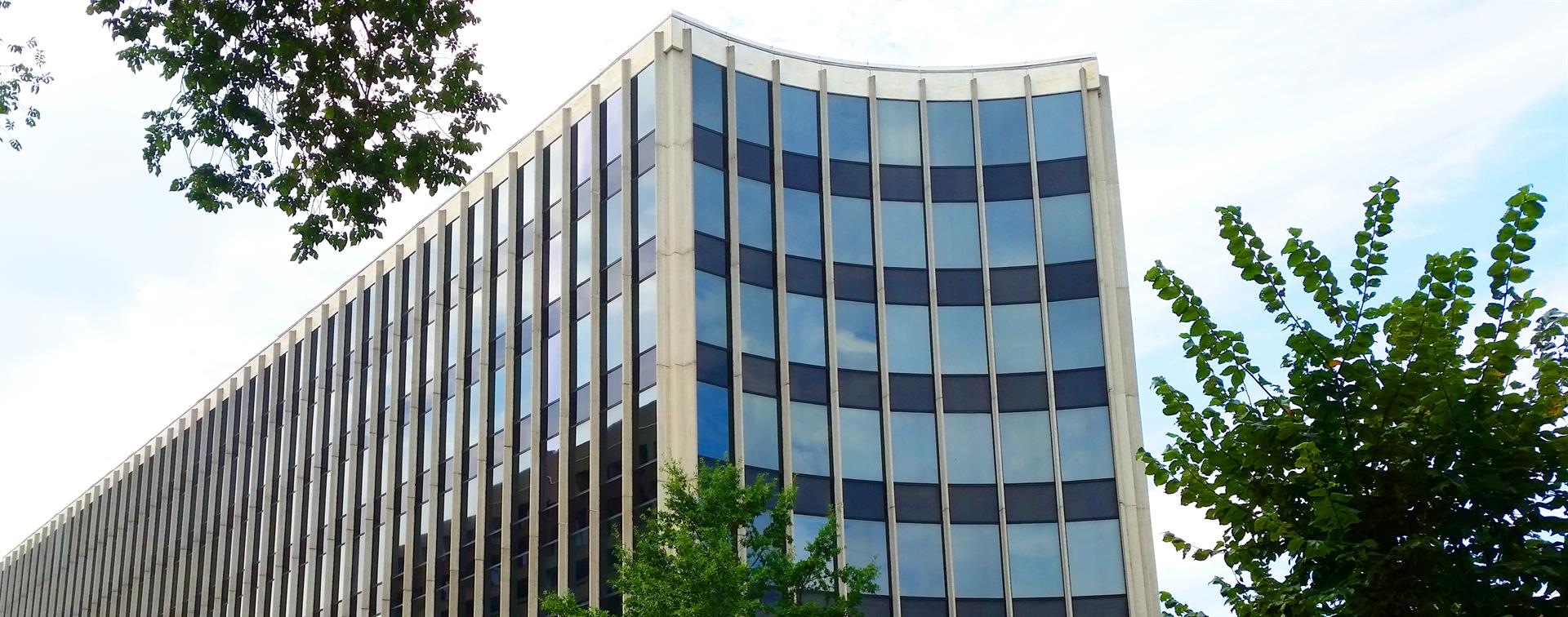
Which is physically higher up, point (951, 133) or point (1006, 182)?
point (951, 133)

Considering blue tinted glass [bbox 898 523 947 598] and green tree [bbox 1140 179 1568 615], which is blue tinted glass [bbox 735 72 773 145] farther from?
green tree [bbox 1140 179 1568 615]

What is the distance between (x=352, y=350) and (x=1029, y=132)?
26.4m

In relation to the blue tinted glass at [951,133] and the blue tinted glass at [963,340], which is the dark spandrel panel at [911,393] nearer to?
the blue tinted glass at [963,340]

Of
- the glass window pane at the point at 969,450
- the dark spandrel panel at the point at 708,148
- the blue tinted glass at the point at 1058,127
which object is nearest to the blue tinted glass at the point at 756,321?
the dark spandrel panel at the point at 708,148

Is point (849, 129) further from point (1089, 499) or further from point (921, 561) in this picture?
point (921, 561)

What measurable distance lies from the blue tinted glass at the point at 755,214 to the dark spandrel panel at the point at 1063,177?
7.78 meters

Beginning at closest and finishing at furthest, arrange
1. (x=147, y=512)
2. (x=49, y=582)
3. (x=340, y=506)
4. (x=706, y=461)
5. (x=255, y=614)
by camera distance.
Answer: (x=706, y=461) → (x=340, y=506) → (x=255, y=614) → (x=147, y=512) → (x=49, y=582)

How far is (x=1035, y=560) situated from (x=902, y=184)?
1103 cm

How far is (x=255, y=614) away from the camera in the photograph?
59.5m

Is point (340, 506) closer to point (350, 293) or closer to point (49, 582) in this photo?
point (350, 293)

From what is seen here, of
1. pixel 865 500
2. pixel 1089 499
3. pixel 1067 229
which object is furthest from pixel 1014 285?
pixel 865 500

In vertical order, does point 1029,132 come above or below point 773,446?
above

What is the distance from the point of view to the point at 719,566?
93.1 feet

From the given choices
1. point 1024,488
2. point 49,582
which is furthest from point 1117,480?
point 49,582
